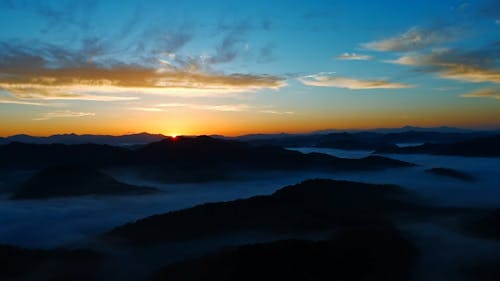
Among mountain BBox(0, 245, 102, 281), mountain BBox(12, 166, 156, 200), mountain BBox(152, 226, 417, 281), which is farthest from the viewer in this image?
mountain BBox(12, 166, 156, 200)

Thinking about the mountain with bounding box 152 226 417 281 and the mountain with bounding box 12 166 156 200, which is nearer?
the mountain with bounding box 152 226 417 281

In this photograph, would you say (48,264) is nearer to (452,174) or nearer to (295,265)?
(295,265)

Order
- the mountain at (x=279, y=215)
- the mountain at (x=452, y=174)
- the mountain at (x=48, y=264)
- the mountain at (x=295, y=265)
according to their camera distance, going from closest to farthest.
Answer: the mountain at (x=295, y=265) → the mountain at (x=48, y=264) → the mountain at (x=279, y=215) → the mountain at (x=452, y=174)

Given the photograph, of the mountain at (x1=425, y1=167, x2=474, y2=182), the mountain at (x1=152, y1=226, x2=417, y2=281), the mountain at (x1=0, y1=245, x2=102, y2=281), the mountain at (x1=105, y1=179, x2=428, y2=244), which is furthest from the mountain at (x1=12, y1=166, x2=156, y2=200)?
the mountain at (x1=425, y1=167, x2=474, y2=182)

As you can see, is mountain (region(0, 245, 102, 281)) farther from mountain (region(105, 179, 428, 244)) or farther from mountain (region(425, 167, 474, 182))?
mountain (region(425, 167, 474, 182))

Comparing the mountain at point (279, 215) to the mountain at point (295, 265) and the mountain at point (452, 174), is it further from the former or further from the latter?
the mountain at point (452, 174)

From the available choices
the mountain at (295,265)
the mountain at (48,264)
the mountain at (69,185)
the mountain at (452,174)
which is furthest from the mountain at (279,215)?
the mountain at (452,174)

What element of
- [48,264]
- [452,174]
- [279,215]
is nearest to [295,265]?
[48,264]
